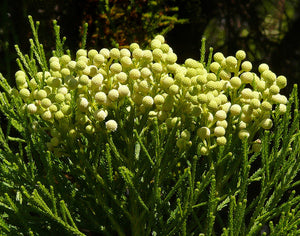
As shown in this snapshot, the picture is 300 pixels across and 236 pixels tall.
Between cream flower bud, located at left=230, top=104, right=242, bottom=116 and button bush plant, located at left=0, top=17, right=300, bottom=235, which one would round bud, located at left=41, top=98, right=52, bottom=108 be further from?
cream flower bud, located at left=230, top=104, right=242, bottom=116

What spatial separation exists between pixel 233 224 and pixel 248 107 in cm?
17

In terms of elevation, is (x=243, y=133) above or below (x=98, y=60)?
below

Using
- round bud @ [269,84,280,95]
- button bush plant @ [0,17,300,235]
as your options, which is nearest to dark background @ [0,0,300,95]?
button bush plant @ [0,17,300,235]

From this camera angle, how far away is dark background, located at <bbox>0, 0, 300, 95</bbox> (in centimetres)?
118

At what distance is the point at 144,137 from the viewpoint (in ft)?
2.16

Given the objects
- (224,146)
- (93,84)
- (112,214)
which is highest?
(93,84)

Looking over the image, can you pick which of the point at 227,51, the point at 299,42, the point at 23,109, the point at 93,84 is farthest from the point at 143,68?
the point at 299,42

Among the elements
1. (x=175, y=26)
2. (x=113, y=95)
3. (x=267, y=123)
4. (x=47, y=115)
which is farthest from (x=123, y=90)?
(x=175, y=26)

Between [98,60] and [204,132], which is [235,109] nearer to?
[204,132]

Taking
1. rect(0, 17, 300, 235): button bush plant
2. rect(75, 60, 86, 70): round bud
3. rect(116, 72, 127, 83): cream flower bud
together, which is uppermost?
rect(75, 60, 86, 70): round bud

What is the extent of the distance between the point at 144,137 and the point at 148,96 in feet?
0.29

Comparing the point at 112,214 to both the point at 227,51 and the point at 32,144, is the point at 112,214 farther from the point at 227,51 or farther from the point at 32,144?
the point at 227,51

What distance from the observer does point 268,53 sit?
1.44 m

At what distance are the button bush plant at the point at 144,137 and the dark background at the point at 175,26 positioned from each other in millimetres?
530
